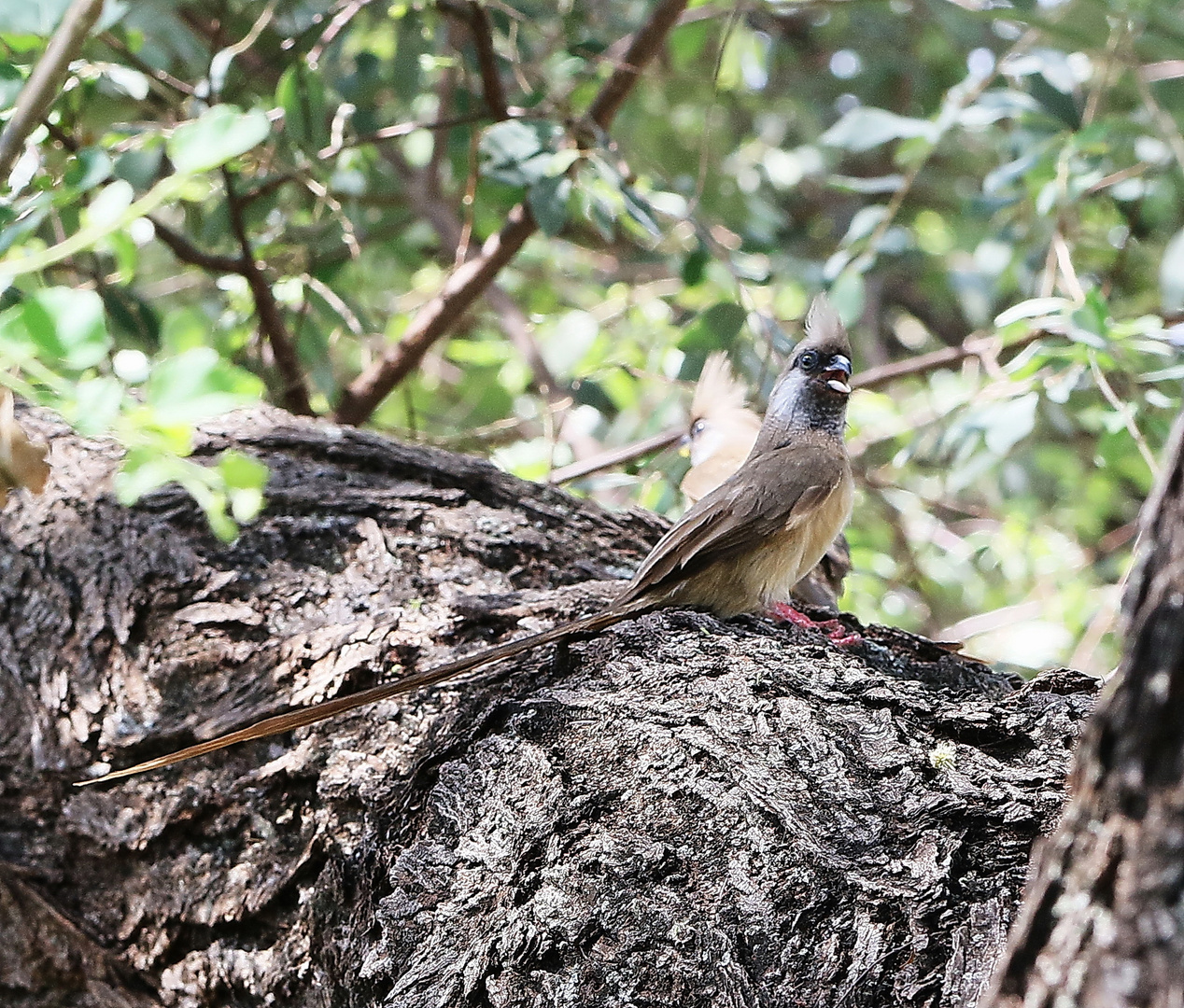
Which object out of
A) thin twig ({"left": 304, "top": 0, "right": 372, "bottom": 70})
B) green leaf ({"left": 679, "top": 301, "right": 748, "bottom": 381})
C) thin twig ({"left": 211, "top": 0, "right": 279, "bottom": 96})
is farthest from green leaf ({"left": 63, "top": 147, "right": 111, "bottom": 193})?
green leaf ({"left": 679, "top": 301, "right": 748, "bottom": 381})

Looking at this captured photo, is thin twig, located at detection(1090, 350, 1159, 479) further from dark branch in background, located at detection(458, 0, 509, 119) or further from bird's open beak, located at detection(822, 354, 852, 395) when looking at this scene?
dark branch in background, located at detection(458, 0, 509, 119)

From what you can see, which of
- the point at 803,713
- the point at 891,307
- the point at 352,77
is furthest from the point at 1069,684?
the point at 891,307

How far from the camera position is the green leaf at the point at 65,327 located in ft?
4.60

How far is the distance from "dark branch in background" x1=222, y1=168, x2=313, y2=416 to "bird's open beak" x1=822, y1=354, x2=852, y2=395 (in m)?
1.77

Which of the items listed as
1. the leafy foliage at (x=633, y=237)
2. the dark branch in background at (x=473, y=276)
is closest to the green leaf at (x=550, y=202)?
the leafy foliage at (x=633, y=237)

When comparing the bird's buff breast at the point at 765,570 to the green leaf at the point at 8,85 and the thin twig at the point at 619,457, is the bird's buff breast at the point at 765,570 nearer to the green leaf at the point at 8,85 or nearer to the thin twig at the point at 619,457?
the thin twig at the point at 619,457

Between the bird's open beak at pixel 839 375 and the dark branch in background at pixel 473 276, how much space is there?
1113 millimetres

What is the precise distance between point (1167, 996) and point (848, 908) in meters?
0.78

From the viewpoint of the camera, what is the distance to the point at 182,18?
452 centimetres

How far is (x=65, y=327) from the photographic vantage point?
142 cm

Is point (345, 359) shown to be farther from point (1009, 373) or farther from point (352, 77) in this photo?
point (1009, 373)

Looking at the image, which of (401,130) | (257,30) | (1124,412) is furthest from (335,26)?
(1124,412)

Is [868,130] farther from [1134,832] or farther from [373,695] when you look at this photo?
[1134,832]

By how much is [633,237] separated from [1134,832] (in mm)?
4492
